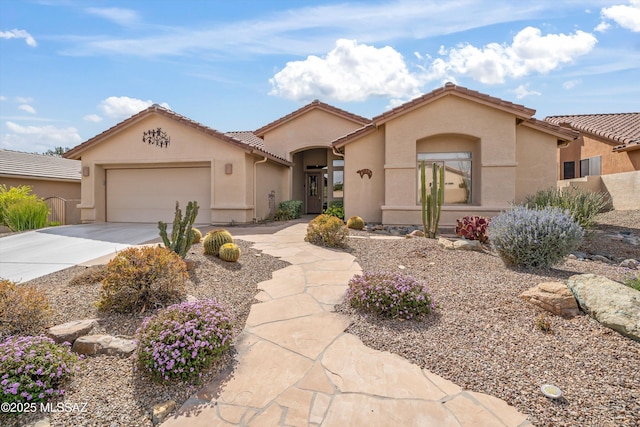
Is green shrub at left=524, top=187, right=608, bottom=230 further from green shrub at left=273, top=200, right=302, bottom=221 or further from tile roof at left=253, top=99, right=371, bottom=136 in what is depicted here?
green shrub at left=273, top=200, right=302, bottom=221

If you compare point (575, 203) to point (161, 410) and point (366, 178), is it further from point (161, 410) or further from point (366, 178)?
point (161, 410)

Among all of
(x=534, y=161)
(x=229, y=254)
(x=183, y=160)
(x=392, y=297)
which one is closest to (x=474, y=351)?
(x=392, y=297)

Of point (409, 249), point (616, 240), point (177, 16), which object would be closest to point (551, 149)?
point (616, 240)

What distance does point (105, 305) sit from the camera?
4215 mm

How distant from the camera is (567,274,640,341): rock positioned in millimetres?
3473

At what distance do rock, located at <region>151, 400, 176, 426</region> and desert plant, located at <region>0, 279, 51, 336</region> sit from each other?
2144mm

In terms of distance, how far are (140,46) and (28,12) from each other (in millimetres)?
2574

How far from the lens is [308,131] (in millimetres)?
18328

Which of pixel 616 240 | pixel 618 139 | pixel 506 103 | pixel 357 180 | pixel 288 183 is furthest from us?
pixel 288 183

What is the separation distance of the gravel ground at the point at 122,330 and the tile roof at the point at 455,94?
26.5 feet

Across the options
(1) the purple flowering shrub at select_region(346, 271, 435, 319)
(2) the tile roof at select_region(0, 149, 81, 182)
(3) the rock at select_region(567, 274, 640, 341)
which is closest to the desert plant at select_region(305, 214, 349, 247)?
(1) the purple flowering shrub at select_region(346, 271, 435, 319)

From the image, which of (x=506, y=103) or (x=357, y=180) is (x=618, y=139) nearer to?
(x=506, y=103)

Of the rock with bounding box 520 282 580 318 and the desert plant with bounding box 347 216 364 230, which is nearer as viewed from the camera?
the rock with bounding box 520 282 580 318

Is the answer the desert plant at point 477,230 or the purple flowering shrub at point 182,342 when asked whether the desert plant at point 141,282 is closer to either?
the purple flowering shrub at point 182,342
